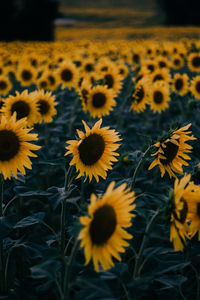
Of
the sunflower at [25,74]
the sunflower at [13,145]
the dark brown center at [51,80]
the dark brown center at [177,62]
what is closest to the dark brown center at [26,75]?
the sunflower at [25,74]

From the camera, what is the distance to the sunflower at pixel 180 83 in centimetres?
532

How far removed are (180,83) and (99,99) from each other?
2.12 metres

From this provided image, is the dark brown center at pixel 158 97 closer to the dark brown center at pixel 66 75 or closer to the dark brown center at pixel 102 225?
the dark brown center at pixel 66 75

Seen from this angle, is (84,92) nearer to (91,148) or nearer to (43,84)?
(43,84)

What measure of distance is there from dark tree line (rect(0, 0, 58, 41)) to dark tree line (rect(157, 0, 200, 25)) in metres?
22.1

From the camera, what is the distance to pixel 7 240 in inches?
90.6

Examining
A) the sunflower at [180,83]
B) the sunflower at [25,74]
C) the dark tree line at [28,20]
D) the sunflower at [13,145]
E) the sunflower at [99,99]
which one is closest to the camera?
the sunflower at [13,145]

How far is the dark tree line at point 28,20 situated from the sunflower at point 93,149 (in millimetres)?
26470

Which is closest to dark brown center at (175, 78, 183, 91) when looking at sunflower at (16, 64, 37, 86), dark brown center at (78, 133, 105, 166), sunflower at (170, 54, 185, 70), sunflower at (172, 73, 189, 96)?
sunflower at (172, 73, 189, 96)

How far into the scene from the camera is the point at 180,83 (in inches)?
215

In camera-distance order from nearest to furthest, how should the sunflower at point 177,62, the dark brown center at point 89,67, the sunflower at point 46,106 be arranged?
the sunflower at point 46,106
the dark brown center at point 89,67
the sunflower at point 177,62

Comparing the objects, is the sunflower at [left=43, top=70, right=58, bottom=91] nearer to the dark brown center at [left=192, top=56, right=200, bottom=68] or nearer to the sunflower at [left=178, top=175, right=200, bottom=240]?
the dark brown center at [left=192, top=56, right=200, bottom=68]

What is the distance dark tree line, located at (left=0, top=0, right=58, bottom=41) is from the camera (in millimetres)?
26031

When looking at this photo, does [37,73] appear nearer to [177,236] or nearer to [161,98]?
[161,98]
